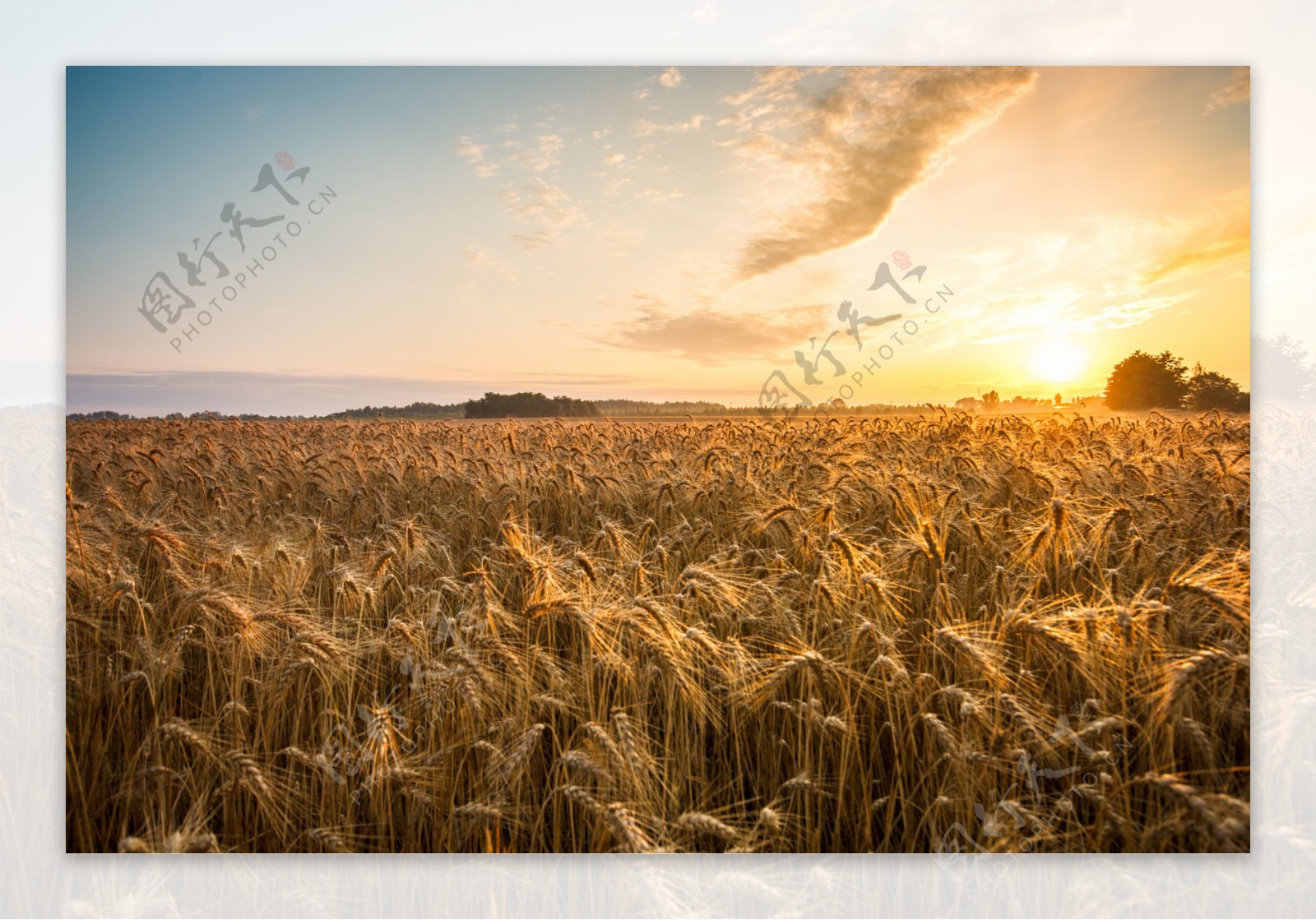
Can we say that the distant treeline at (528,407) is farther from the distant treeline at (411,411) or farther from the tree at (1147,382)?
the tree at (1147,382)

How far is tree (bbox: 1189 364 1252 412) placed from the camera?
2.96m

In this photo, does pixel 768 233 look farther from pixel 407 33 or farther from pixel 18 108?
pixel 18 108

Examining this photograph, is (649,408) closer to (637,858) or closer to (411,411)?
(411,411)

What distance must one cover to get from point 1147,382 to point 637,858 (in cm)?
310

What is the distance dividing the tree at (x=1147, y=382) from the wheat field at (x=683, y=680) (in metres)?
0.11

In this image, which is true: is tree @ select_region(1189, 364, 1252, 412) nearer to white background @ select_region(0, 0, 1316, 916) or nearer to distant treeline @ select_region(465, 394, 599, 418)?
white background @ select_region(0, 0, 1316, 916)

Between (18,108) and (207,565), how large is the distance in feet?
7.63

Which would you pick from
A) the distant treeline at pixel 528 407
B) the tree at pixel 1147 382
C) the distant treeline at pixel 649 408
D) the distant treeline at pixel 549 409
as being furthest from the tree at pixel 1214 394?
the distant treeline at pixel 528 407

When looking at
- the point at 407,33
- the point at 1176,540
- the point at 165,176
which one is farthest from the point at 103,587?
the point at 1176,540

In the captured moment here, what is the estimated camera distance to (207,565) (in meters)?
2.79

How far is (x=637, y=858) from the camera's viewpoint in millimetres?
2557

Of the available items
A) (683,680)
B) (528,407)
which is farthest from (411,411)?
(683,680)

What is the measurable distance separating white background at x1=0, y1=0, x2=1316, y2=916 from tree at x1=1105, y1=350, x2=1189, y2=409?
1.13ft

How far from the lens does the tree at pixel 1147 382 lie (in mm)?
3029
